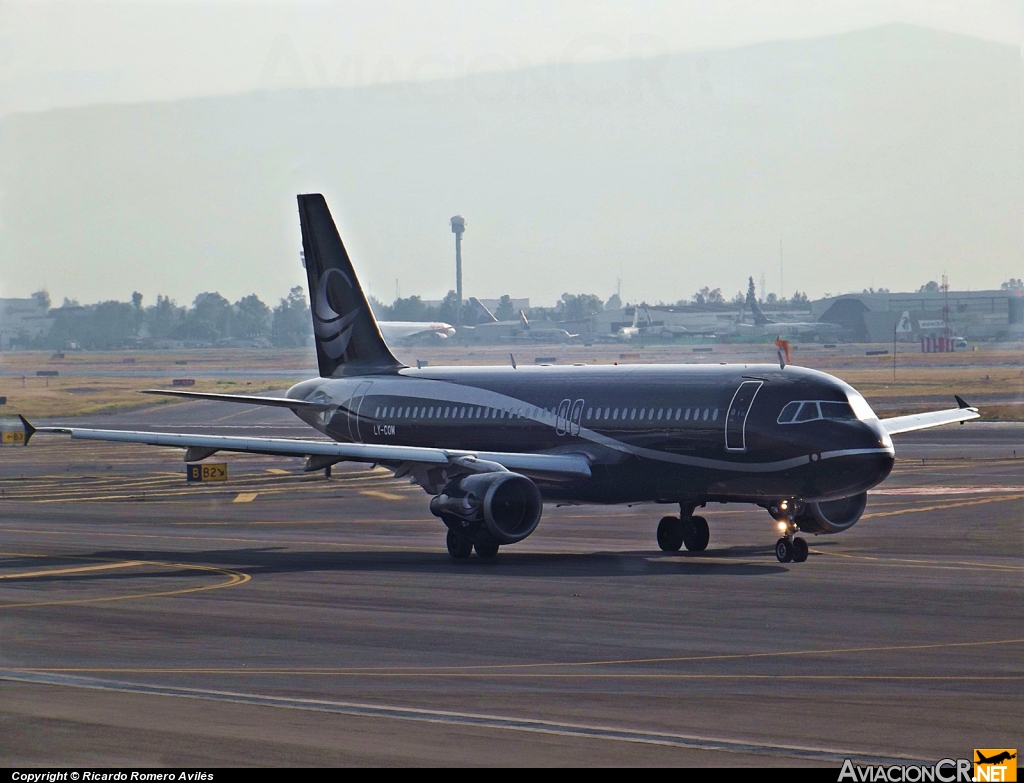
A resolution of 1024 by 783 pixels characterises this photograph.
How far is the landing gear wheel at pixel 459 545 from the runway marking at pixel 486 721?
17572mm

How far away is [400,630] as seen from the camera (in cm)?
2716

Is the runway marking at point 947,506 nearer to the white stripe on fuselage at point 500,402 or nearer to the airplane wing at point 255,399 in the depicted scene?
the white stripe on fuselage at point 500,402

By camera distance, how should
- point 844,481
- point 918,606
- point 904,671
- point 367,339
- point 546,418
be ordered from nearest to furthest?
1. point 904,671
2. point 918,606
3. point 844,481
4. point 546,418
5. point 367,339

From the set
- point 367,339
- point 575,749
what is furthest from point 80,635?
point 367,339

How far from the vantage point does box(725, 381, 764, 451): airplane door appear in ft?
127

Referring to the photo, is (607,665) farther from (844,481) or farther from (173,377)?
(173,377)

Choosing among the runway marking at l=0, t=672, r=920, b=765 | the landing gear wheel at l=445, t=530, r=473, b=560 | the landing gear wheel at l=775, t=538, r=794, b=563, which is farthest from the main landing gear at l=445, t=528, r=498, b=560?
the runway marking at l=0, t=672, r=920, b=765

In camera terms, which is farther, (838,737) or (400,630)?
(400,630)

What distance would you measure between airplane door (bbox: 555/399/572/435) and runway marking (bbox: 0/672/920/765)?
71.9 ft

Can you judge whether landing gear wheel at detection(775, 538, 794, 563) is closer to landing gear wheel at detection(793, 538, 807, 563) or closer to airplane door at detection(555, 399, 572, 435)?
landing gear wheel at detection(793, 538, 807, 563)

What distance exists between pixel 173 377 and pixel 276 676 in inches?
6549

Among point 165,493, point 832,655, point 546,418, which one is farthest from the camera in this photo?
point 165,493

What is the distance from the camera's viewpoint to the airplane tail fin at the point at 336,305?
52062 millimetres

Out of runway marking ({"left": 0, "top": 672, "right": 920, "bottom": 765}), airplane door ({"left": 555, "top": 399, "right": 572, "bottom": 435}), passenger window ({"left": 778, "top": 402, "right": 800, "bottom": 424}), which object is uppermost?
passenger window ({"left": 778, "top": 402, "right": 800, "bottom": 424})
